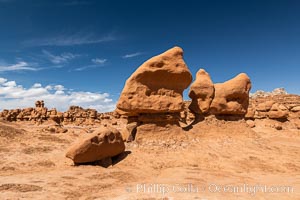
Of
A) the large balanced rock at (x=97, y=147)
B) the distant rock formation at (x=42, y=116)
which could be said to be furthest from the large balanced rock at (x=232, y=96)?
the distant rock formation at (x=42, y=116)

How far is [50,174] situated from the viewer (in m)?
9.30

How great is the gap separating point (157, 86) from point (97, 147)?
4872 mm

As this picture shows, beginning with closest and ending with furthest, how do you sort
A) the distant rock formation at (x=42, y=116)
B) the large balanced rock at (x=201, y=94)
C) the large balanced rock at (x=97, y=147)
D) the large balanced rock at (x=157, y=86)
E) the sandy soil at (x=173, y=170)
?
the sandy soil at (x=173, y=170)
the large balanced rock at (x=97, y=147)
the large balanced rock at (x=157, y=86)
the large balanced rock at (x=201, y=94)
the distant rock formation at (x=42, y=116)

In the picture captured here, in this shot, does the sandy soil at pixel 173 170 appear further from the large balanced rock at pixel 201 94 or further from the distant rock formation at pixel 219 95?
the large balanced rock at pixel 201 94

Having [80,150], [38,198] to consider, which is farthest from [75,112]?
[38,198]

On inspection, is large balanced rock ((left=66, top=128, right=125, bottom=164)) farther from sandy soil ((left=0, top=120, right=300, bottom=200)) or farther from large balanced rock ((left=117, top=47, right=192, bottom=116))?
large balanced rock ((left=117, top=47, right=192, bottom=116))

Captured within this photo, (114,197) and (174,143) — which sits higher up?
(174,143)

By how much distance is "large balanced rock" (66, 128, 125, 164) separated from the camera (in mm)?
10523

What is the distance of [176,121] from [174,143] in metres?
1.37

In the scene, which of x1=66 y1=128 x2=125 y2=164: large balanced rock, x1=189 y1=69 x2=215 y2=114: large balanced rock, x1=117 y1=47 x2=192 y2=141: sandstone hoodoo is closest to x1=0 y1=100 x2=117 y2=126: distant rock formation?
x1=117 y1=47 x2=192 y2=141: sandstone hoodoo

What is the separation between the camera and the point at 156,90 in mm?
13773

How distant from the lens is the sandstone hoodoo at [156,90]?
13289mm

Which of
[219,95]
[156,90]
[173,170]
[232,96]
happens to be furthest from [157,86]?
[232,96]

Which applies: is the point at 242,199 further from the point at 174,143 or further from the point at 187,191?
the point at 174,143
